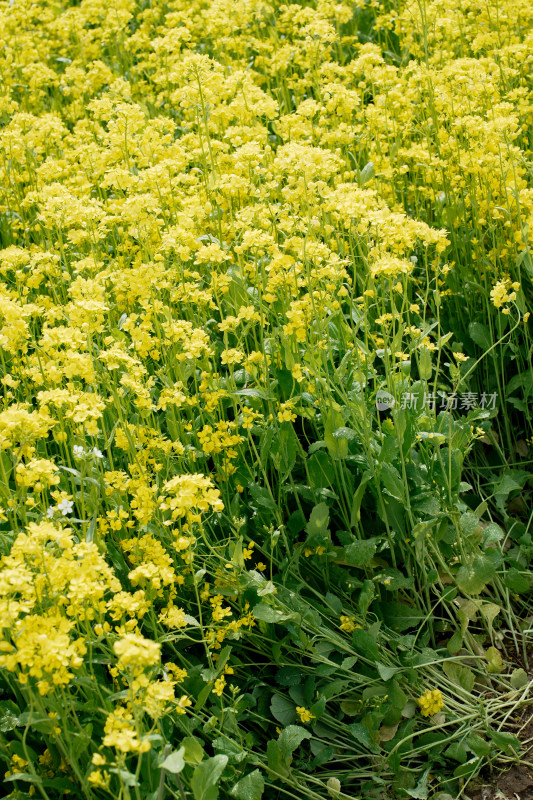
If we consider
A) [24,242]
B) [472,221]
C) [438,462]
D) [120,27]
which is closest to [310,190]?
[438,462]

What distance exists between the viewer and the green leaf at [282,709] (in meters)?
2.54

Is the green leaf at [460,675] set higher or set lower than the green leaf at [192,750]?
lower

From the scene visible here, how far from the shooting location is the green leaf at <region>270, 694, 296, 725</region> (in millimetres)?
2535

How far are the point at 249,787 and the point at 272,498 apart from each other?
0.87 meters

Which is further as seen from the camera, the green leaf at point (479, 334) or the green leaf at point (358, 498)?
the green leaf at point (479, 334)

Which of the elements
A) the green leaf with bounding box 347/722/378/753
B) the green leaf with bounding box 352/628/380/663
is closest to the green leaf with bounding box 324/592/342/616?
the green leaf with bounding box 352/628/380/663

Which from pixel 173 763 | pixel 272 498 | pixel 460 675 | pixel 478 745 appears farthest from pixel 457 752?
pixel 173 763

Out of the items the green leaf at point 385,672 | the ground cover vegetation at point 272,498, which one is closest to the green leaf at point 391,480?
the ground cover vegetation at point 272,498

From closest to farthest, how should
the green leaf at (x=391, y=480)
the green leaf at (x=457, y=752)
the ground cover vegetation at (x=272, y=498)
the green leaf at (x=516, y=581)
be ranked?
the ground cover vegetation at (x=272, y=498) → the green leaf at (x=457, y=752) → the green leaf at (x=391, y=480) → the green leaf at (x=516, y=581)

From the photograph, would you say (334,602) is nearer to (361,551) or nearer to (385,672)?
(361,551)

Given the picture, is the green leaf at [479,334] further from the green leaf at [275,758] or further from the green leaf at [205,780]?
the green leaf at [205,780]

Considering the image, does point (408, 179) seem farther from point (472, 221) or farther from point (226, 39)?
point (226, 39)

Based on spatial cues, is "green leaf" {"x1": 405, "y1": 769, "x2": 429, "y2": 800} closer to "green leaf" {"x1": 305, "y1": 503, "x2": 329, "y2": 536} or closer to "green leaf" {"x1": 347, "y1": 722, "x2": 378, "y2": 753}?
"green leaf" {"x1": 347, "y1": 722, "x2": 378, "y2": 753}

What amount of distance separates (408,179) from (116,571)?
2.58m
